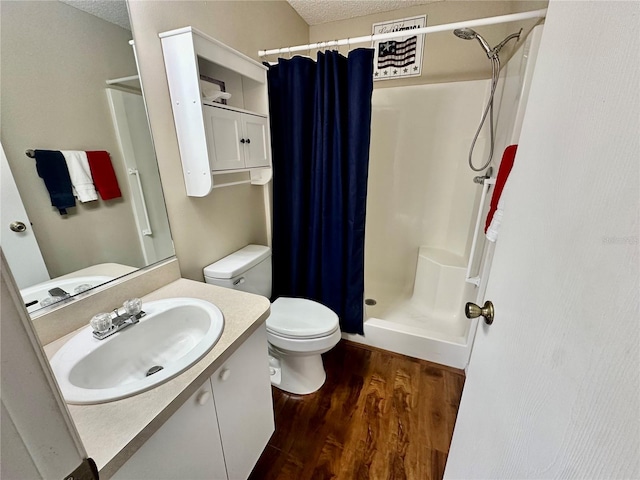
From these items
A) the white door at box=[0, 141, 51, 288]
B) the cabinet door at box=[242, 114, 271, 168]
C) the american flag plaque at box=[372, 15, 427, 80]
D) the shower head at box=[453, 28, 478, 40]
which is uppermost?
the american flag plaque at box=[372, 15, 427, 80]

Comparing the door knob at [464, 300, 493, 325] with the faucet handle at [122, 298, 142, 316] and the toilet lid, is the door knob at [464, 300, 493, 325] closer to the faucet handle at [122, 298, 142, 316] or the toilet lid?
the toilet lid

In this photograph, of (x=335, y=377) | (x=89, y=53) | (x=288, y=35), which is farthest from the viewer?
(x=288, y=35)

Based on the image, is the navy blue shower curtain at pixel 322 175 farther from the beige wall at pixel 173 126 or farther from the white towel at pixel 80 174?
the white towel at pixel 80 174

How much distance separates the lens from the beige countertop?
1.69ft

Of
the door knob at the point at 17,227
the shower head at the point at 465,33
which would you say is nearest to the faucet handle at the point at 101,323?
the door knob at the point at 17,227

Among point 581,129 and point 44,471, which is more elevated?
point 581,129

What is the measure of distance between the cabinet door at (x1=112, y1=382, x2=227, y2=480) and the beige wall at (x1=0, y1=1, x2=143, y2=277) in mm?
598

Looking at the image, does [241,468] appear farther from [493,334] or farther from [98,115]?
[98,115]

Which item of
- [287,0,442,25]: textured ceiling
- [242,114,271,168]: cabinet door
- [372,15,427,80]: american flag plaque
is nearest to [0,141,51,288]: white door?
[242,114,271,168]: cabinet door

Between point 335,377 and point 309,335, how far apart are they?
0.50 metres

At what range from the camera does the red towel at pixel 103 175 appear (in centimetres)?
89

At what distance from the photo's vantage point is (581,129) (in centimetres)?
41

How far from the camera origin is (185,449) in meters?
0.70

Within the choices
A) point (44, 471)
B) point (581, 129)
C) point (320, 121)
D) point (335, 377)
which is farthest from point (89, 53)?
point (335, 377)
